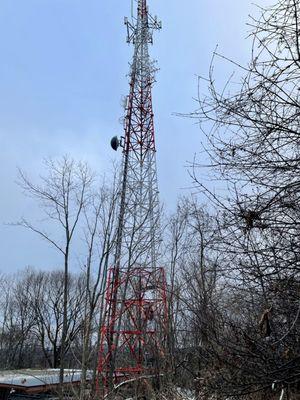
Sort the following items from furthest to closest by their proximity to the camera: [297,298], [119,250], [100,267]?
[119,250]
[100,267]
[297,298]

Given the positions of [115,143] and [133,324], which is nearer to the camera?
[133,324]

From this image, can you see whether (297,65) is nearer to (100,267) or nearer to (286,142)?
(286,142)

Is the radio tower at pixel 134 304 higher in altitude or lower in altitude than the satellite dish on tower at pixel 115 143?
lower

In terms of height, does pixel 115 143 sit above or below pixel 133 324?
above

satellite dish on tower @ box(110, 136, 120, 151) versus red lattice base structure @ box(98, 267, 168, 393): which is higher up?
satellite dish on tower @ box(110, 136, 120, 151)

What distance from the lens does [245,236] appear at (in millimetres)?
3535

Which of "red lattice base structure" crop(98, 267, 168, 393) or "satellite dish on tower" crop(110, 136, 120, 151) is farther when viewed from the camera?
"satellite dish on tower" crop(110, 136, 120, 151)

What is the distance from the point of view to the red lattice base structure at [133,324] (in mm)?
11477

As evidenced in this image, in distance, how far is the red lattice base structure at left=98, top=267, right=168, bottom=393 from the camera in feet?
37.7

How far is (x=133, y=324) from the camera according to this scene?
42.5ft

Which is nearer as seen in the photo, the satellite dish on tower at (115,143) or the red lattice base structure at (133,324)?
the red lattice base structure at (133,324)

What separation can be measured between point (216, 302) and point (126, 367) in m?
7.99

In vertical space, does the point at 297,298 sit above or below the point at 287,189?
below

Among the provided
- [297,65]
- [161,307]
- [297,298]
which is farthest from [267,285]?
[161,307]
